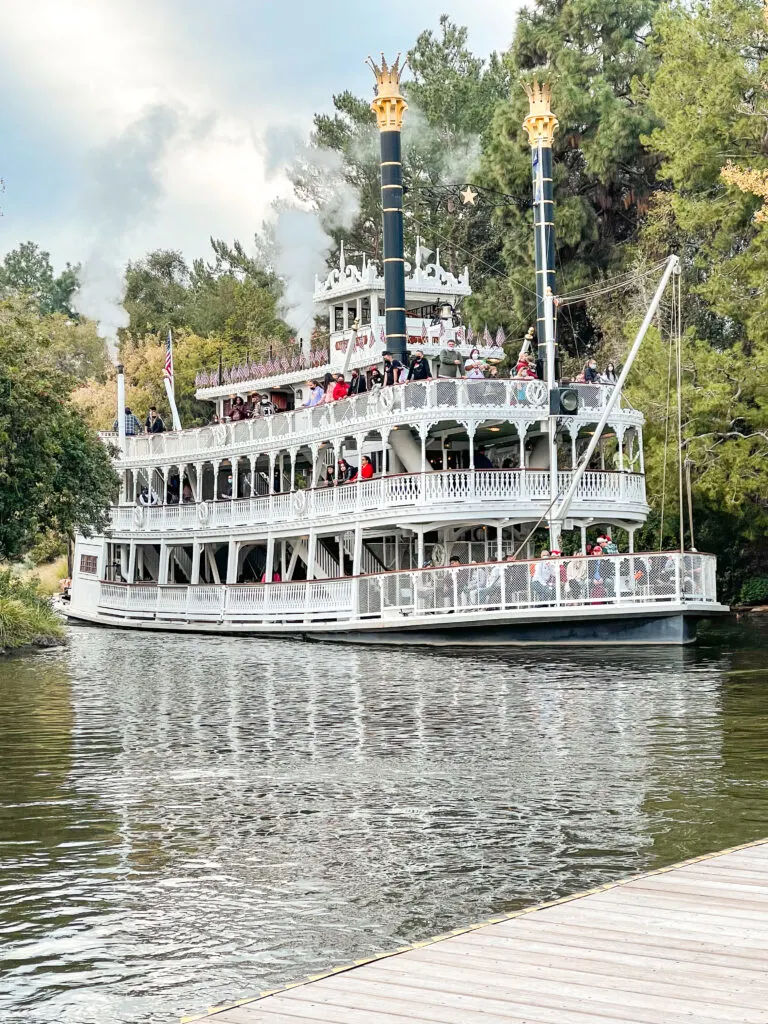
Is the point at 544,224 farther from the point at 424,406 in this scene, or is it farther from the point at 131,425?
the point at 131,425

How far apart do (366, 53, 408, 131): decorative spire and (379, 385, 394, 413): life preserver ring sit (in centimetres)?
970

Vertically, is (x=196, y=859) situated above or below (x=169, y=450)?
below

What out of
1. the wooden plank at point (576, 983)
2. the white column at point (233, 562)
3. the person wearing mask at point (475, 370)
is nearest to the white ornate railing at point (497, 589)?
the white column at point (233, 562)

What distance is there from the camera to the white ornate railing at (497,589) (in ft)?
105

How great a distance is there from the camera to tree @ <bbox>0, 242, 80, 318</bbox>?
12488cm

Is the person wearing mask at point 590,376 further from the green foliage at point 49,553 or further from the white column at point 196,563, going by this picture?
the green foliage at point 49,553

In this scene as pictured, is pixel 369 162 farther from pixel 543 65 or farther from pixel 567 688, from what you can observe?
pixel 567 688

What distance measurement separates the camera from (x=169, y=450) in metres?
47.2

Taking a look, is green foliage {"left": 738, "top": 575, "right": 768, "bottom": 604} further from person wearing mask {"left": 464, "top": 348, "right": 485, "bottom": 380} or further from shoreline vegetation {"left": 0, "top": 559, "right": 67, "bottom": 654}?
shoreline vegetation {"left": 0, "top": 559, "right": 67, "bottom": 654}

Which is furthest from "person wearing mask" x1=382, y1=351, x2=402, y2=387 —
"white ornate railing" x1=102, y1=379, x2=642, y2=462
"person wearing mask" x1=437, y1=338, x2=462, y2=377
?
"person wearing mask" x1=437, y1=338, x2=462, y2=377

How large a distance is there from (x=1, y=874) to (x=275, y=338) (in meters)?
66.9

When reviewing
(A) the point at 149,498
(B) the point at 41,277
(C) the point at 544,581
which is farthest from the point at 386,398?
(B) the point at 41,277

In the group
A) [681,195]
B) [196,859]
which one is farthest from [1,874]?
[681,195]

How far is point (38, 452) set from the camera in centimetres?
3559
